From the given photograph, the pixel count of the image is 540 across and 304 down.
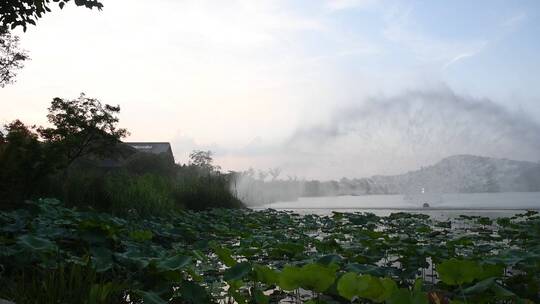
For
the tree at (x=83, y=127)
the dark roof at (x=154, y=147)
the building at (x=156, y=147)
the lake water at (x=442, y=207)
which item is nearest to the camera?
the lake water at (x=442, y=207)

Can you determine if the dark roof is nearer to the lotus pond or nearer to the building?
the building

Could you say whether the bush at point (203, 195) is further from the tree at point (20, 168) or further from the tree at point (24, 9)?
the tree at point (24, 9)

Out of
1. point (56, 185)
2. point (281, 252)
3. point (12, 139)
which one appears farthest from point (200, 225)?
point (12, 139)

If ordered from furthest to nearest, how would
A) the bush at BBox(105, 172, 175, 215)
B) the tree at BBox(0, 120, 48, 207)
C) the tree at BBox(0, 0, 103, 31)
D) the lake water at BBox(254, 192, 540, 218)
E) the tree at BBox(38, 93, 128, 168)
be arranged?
the tree at BBox(38, 93, 128, 168)
the lake water at BBox(254, 192, 540, 218)
the bush at BBox(105, 172, 175, 215)
the tree at BBox(0, 120, 48, 207)
the tree at BBox(0, 0, 103, 31)

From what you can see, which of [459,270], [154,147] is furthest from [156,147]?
[459,270]

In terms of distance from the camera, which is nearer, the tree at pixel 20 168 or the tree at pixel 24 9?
the tree at pixel 24 9

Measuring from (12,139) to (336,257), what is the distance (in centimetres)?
965

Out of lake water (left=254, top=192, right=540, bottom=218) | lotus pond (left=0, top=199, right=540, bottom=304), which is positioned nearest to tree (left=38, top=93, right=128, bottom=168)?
lake water (left=254, top=192, right=540, bottom=218)

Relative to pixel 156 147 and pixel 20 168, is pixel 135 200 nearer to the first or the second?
pixel 20 168

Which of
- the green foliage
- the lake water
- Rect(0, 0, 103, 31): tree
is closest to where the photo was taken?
the green foliage

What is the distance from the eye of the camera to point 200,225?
757 centimetres

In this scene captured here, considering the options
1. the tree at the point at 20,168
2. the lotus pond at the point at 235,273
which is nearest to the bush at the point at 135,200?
the tree at the point at 20,168

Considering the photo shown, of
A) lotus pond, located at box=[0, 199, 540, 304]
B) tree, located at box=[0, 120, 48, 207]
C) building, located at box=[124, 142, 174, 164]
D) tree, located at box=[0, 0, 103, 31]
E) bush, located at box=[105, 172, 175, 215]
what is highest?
building, located at box=[124, 142, 174, 164]

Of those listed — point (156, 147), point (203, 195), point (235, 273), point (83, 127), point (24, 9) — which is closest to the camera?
point (235, 273)
